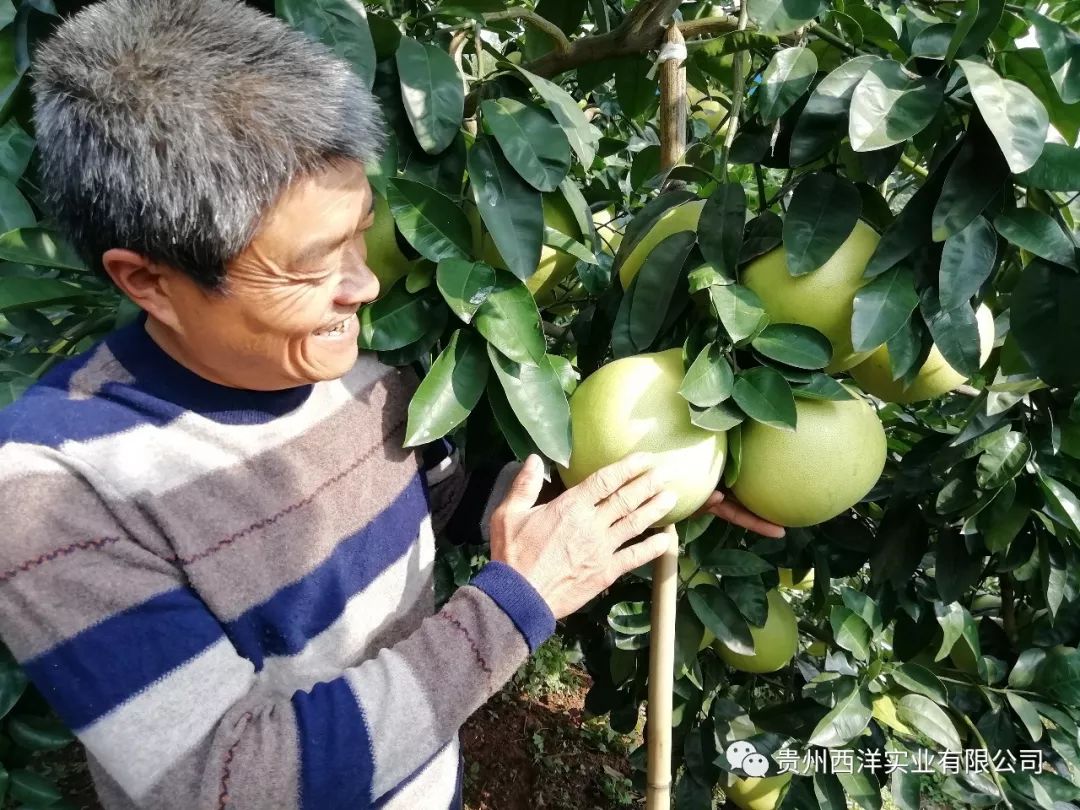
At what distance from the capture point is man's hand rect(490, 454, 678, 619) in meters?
0.88

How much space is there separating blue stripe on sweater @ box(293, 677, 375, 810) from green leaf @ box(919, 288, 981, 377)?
768 millimetres

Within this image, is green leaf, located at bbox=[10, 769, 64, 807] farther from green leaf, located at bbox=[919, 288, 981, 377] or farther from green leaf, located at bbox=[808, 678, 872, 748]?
green leaf, located at bbox=[919, 288, 981, 377]

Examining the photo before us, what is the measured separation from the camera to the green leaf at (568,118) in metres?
0.91

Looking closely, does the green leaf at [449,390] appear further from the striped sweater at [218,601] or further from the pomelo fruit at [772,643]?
the pomelo fruit at [772,643]

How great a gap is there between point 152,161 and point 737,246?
2.07ft

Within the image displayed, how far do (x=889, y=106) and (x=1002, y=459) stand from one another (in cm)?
62

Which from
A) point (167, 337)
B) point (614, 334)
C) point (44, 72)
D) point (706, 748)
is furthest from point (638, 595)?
point (44, 72)

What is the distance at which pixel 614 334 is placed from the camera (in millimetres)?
1019

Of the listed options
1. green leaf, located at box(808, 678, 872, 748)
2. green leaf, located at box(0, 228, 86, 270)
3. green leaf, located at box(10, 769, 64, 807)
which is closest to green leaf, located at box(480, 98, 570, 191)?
green leaf, located at box(0, 228, 86, 270)

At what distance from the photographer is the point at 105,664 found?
0.72 m

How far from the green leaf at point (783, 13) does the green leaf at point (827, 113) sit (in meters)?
0.07

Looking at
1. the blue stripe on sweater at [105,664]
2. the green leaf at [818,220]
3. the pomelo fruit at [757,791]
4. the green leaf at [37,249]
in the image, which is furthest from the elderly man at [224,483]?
the pomelo fruit at [757,791]

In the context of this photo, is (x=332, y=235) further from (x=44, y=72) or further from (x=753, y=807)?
(x=753, y=807)

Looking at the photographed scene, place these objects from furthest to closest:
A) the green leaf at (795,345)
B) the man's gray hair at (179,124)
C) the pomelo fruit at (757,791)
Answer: the pomelo fruit at (757,791)
the green leaf at (795,345)
the man's gray hair at (179,124)
